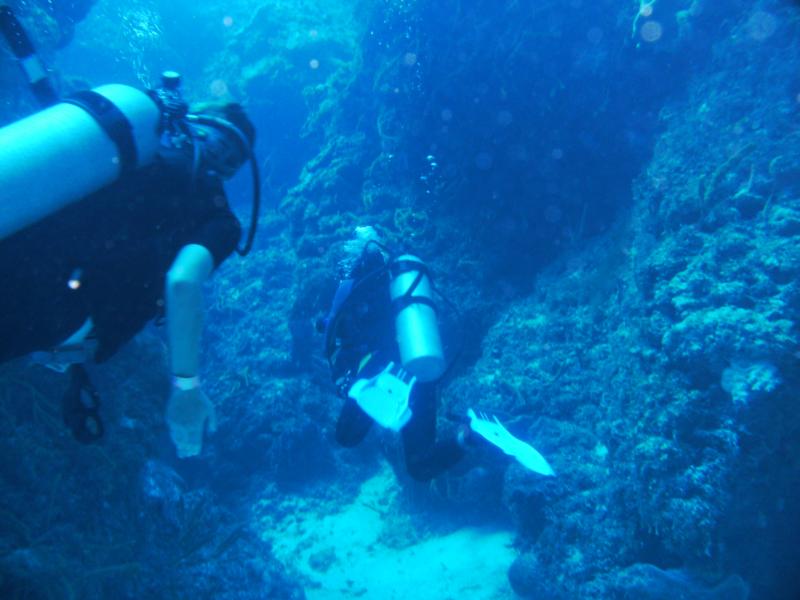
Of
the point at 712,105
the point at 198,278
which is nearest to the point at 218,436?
the point at 198,278

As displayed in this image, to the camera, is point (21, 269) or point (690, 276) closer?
point (21, 269)

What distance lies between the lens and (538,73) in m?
8.95

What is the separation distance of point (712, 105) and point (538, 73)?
3.22 meters

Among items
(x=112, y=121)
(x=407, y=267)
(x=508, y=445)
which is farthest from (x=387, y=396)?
(x=112, y=121)

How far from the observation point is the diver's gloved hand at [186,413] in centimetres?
212

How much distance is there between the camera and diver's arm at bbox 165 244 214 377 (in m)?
2.02

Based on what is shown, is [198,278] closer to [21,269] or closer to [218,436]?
[21,269]

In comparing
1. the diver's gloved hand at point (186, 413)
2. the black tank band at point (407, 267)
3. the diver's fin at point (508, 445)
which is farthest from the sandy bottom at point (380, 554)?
the diver's gloved hand at point (186, 413)

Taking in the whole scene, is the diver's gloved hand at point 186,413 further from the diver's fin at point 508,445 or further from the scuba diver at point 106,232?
the diver's fin at point 508,445

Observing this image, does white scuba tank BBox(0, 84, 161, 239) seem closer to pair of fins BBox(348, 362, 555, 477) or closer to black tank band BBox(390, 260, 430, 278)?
pair of fins BBox(348, 362, 555, 477)

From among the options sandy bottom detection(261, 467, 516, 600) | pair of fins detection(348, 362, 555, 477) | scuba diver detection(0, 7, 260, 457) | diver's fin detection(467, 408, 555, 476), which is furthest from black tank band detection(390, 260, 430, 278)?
sandy bottom detection(261, 467, 516, 600)

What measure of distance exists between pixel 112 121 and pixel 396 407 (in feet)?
9.27

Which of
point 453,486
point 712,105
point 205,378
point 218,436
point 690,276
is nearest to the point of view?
point 690,276

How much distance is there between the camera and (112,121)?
203cm
